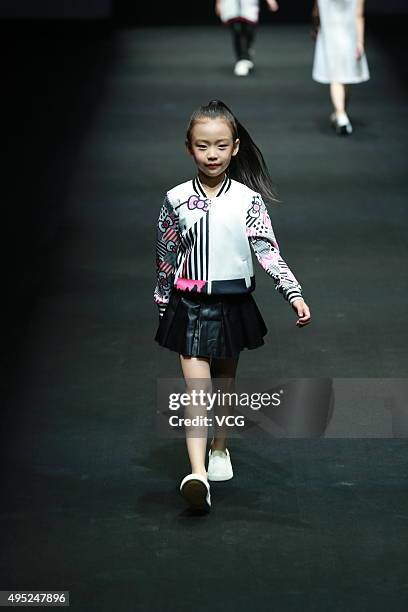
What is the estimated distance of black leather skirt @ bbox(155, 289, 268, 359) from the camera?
4555 mm

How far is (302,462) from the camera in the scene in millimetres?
5016

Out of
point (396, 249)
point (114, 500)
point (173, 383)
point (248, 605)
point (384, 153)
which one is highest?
point (384, 153)

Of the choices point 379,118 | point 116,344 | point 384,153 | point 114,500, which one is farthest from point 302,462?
point 379,118

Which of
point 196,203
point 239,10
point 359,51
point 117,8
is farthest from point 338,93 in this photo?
point 117,8

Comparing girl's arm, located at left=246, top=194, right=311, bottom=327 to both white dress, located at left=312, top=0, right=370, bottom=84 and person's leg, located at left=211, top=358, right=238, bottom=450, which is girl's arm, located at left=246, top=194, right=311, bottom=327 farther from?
white dress, located at left=312, top=0, right=370, bottom=84

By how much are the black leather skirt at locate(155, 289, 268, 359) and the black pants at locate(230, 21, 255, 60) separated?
9161 millimetres

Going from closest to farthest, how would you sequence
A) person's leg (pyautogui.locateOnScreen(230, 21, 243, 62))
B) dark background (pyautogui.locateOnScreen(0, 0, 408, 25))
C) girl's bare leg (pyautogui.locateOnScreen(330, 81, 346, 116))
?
girl's bare leg (pyautogui.locateOnScreen(330, 81, 346, 116)) → person's leg (pyautogui.locateOnScreen(230, 21, 243, 62)) → dark background (pyautogui.locateOnScreen(0, 0, 408, 25))

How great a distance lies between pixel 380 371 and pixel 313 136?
530 centimetres

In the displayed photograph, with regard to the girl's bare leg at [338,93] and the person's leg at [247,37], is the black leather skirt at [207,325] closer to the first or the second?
the girl's bare leg at [338,93]

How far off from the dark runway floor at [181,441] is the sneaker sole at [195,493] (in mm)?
79

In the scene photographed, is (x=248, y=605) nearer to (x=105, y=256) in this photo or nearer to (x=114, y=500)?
(x=114, y=500)

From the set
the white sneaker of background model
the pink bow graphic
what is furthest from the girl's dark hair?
the white sneaker of background model

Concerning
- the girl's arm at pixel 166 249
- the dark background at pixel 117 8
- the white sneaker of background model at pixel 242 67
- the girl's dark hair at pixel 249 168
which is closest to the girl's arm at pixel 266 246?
the girl's dark hair at pixel 249 168

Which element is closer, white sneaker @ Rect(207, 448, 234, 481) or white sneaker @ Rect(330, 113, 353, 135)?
white sneaker @ Rect(207, 448, 234, 481)
